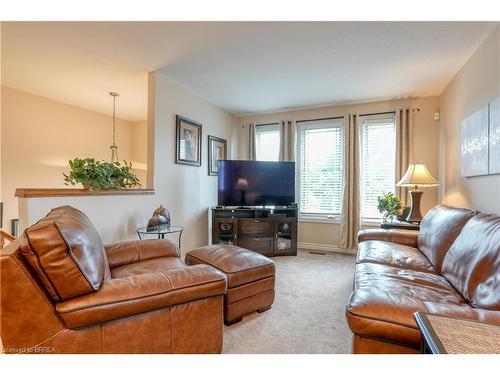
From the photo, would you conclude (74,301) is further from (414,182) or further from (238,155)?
(238,155)

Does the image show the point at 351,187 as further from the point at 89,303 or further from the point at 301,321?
the point at 89,303

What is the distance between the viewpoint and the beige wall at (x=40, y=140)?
11.1 ft

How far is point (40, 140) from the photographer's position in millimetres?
3766

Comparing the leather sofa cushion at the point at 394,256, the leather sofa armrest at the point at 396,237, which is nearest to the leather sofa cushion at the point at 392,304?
the leather sofa cushion at the point at 394,256

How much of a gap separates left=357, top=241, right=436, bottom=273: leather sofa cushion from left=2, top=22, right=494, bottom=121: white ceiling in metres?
1.89

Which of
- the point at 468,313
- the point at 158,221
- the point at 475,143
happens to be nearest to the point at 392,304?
the point at 468,313

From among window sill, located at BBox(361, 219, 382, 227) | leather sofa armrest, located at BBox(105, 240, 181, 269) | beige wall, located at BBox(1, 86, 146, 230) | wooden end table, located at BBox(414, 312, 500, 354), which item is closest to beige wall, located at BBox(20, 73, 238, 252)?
leather sofa armrest, located at BBox(105, 240, 181, 269)

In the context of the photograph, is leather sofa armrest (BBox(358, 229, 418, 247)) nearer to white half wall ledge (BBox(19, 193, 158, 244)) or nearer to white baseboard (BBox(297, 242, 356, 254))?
white baseboard (BBox(297, 242, 356, 254))

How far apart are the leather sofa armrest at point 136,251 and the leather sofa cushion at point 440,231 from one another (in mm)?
2142

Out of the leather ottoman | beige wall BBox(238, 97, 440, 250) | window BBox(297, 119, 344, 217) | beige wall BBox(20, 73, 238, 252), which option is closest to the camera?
the leather ottoman

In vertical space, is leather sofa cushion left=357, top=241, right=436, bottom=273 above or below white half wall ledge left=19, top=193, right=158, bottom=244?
below

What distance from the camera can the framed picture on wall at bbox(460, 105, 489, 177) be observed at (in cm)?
220

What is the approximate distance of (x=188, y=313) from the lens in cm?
134
